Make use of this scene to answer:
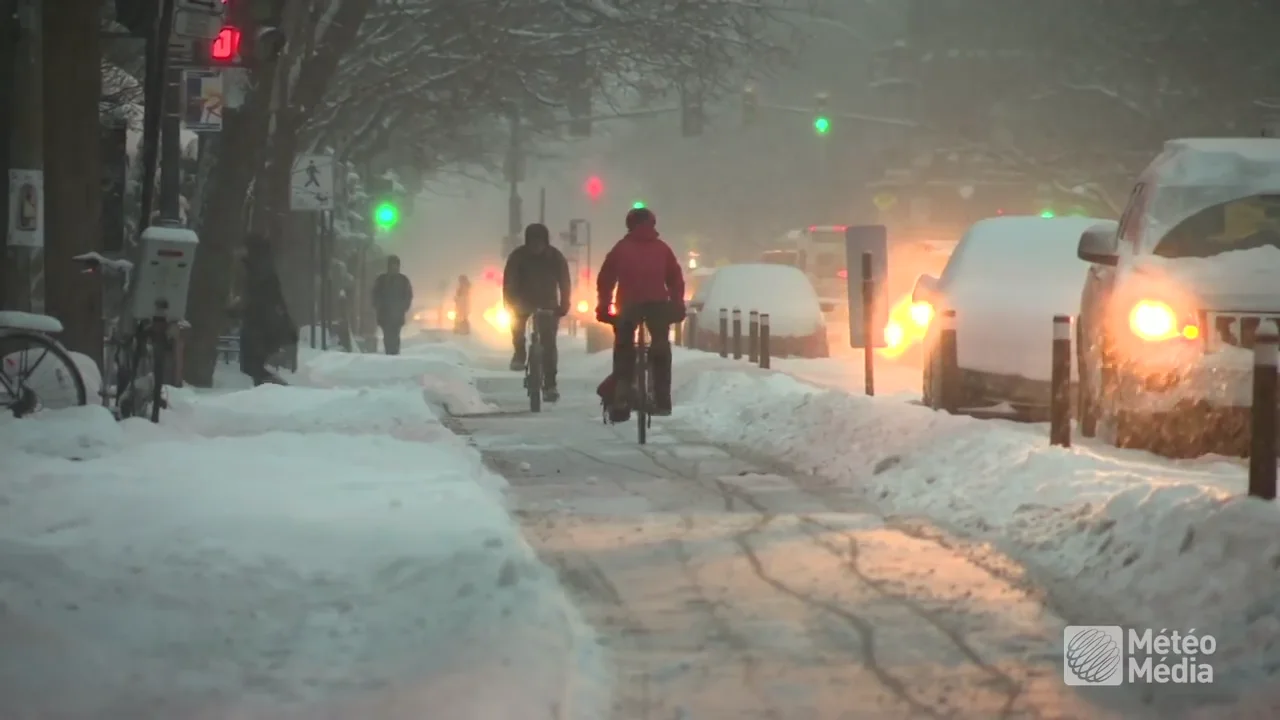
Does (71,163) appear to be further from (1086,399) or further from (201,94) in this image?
(1086,399)

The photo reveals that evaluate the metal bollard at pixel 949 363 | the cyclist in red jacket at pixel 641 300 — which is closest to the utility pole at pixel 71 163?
the cyclist in red jacket at pixel 641 300

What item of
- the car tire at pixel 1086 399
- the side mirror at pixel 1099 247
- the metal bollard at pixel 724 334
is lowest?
the car tire at pixel 1086 399

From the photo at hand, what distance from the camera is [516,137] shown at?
37.4 m

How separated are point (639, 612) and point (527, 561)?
73cm

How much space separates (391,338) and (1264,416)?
2517cm

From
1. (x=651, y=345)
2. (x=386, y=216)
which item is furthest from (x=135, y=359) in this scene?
(x=386, y=216)

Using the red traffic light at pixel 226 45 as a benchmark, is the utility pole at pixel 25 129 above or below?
below

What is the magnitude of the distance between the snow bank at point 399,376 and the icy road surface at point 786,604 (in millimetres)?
7780

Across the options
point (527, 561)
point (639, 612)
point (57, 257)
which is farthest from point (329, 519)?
point (57, 257)

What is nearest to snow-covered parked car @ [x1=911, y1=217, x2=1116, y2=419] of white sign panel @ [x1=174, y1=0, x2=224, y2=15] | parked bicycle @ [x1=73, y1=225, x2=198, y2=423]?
parked bicycle @ [x1=73, y1=225, x2=198, y2=423]

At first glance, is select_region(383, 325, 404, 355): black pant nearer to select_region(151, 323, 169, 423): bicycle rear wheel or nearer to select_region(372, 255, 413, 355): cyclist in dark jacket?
select_region(372, 255, 413, 355): cyclist in dark jacket

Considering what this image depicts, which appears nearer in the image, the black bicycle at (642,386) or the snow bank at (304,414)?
the snow bank at (304,414)

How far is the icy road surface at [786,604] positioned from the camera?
549 cm

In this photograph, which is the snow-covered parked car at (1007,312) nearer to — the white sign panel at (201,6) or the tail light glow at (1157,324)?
the tail light glow at (1157,324)
